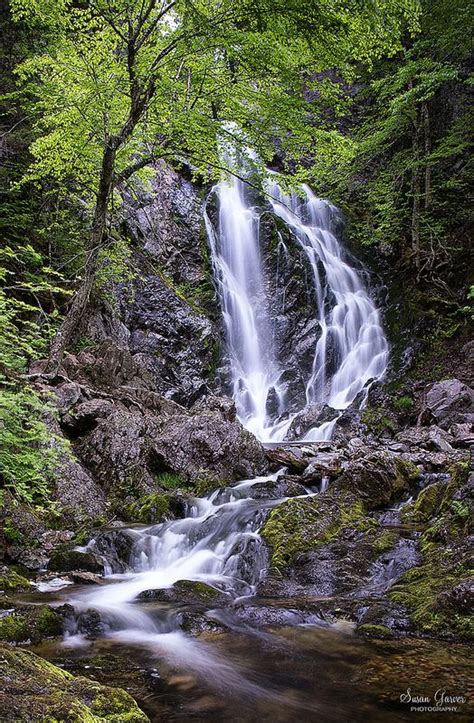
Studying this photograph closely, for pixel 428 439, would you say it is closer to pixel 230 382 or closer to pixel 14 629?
pixel 230 382

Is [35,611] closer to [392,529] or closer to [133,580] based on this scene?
[133,580]

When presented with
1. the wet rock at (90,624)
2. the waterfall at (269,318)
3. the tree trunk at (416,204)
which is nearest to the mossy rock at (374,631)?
the wet rock at (90,624)

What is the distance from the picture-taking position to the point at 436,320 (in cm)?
1725

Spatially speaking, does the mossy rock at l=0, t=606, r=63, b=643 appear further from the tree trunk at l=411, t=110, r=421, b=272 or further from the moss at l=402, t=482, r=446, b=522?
→ the tree trunk at l=411, t=110, r=421, b=272

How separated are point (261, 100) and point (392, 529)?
682cm

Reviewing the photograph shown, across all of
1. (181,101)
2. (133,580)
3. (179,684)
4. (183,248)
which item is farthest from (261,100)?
(183,248)

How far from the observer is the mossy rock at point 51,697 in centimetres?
184

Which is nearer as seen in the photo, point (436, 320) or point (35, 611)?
point (35, 611)

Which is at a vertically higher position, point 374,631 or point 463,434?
point 463,434

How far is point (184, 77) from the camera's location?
8.57m

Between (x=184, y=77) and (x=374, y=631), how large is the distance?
8.72 metres

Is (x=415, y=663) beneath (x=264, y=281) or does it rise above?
beneath

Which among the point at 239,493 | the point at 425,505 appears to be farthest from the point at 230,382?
the point at 425,505

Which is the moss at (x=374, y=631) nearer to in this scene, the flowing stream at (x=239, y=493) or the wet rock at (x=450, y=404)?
the flowing stream at (x=239, y=493)
